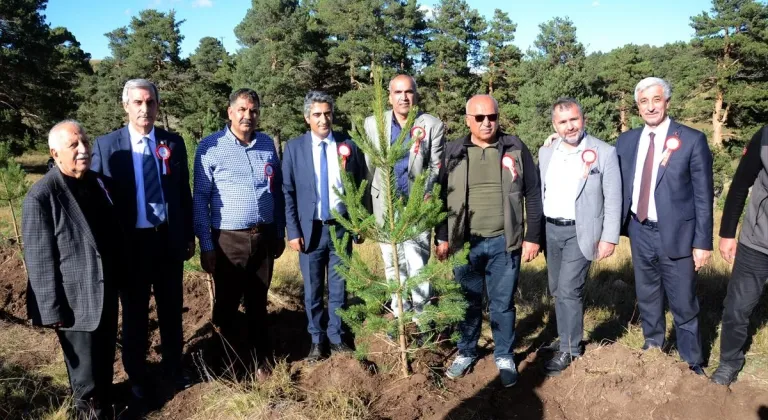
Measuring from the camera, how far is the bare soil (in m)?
3.47

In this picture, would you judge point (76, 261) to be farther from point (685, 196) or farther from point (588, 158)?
point (685, 196)

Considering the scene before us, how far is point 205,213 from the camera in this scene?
383cm

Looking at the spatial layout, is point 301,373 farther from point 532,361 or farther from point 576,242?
point 576,242

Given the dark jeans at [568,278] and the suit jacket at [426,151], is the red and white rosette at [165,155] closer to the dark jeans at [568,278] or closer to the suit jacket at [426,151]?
the suit jacket at [426,151]

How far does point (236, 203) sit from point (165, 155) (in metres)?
0.64

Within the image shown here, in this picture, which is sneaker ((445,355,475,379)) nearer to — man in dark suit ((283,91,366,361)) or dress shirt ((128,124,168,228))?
man in dark suit ((283,91,366,361))

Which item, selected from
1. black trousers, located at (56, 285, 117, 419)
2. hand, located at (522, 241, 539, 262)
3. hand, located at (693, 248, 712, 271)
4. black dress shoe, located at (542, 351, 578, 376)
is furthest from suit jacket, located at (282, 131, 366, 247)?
hand, located at (693, 248, 712, 271)

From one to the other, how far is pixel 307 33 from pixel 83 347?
96.4 ft

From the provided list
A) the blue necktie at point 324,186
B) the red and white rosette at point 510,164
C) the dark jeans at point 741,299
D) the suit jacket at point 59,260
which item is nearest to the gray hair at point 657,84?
the red and white rosette at point 510,164

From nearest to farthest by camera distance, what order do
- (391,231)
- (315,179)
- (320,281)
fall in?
1. (391,231)
2. (315,179)
3. (320,281)

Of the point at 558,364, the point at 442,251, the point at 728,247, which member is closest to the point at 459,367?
the point at 558,364

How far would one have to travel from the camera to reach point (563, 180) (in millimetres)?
3939

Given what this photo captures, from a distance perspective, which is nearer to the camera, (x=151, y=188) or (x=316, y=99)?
(x=151, y=188)

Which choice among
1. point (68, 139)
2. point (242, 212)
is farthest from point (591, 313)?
point (68, 139)
